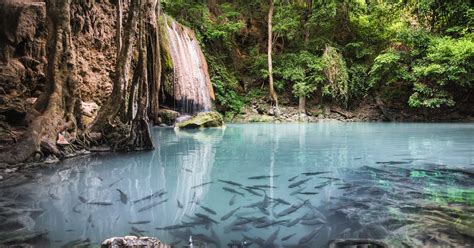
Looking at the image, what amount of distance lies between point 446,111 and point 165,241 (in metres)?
20.2

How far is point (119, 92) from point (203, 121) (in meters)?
7.36

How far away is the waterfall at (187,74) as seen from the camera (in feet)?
52.9

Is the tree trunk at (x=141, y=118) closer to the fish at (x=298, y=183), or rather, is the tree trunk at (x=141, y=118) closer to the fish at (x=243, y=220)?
the fish at (x=298, y=183)

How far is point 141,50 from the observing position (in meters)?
7.88

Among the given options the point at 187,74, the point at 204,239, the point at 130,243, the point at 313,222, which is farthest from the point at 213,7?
the point at 130,243

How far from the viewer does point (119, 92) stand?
7660 millimetres

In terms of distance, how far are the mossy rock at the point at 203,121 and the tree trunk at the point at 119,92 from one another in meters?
6.74

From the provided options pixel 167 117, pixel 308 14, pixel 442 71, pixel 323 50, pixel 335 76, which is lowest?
pixel 167 117

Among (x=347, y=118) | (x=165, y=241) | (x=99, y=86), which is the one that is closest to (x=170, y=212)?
(x=165, y=241)

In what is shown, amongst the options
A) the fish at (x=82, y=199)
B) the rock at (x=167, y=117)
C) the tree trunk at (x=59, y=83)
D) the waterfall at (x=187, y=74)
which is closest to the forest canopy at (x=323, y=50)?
the waterfall at (x=187, y=74)

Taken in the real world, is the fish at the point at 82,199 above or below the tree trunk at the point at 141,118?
below

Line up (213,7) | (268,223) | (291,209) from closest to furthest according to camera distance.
Result: (268,223) → (291,209) → (213,7)

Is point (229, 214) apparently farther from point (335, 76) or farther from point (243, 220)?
point (335, 76)

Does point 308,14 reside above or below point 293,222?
above
